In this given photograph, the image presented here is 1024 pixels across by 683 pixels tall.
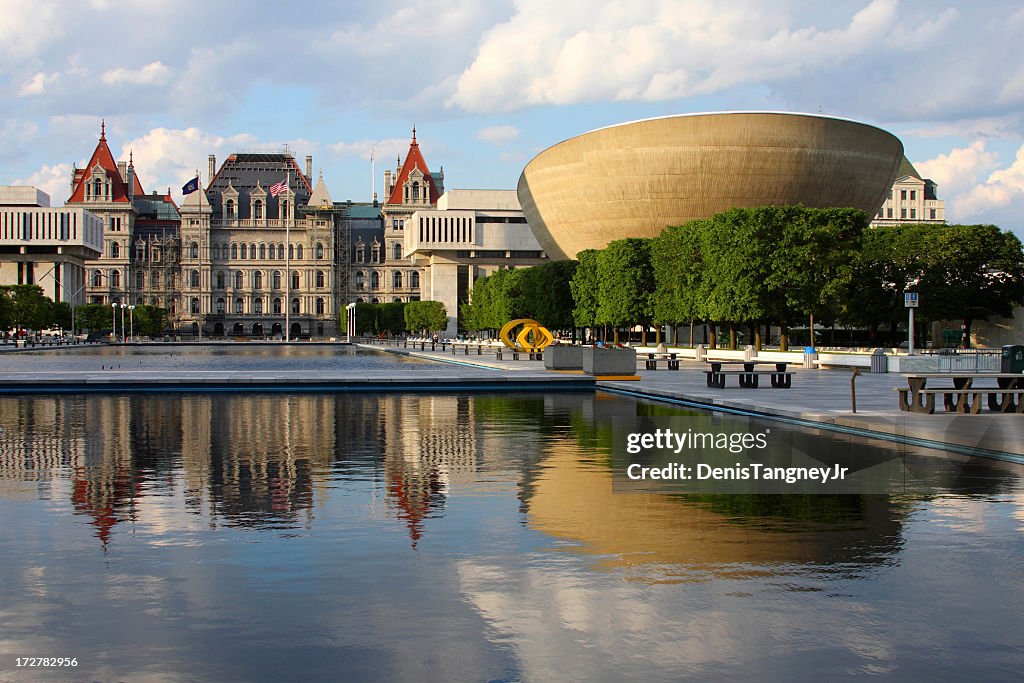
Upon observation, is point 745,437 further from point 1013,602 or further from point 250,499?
point 1013,602

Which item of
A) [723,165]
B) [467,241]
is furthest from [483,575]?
[467,241]

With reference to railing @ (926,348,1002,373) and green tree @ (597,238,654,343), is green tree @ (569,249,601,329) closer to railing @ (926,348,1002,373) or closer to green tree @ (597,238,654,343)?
green tree @ (597,238,654,343)

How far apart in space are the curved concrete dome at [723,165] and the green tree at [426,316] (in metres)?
32.7

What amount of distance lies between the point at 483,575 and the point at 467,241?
509ft

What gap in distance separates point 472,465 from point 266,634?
9842 millimetres

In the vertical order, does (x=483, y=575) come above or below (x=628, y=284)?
below

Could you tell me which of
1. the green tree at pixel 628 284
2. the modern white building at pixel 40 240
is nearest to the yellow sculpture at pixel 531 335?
the green tree at pixel 628 284

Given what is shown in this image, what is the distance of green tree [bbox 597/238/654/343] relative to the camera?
86.8m

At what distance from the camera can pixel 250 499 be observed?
14.1 m

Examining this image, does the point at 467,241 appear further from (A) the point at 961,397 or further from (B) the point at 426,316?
(A) the point at 961,397

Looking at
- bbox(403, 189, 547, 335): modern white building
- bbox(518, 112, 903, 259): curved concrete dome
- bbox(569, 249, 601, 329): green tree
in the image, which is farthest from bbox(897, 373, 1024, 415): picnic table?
bbox(403, 189, 547, 335): modern white building

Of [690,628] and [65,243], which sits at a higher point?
[65,243]

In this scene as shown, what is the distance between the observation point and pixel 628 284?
3428 inches

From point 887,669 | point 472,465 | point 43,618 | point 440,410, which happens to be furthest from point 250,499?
point 440,410
